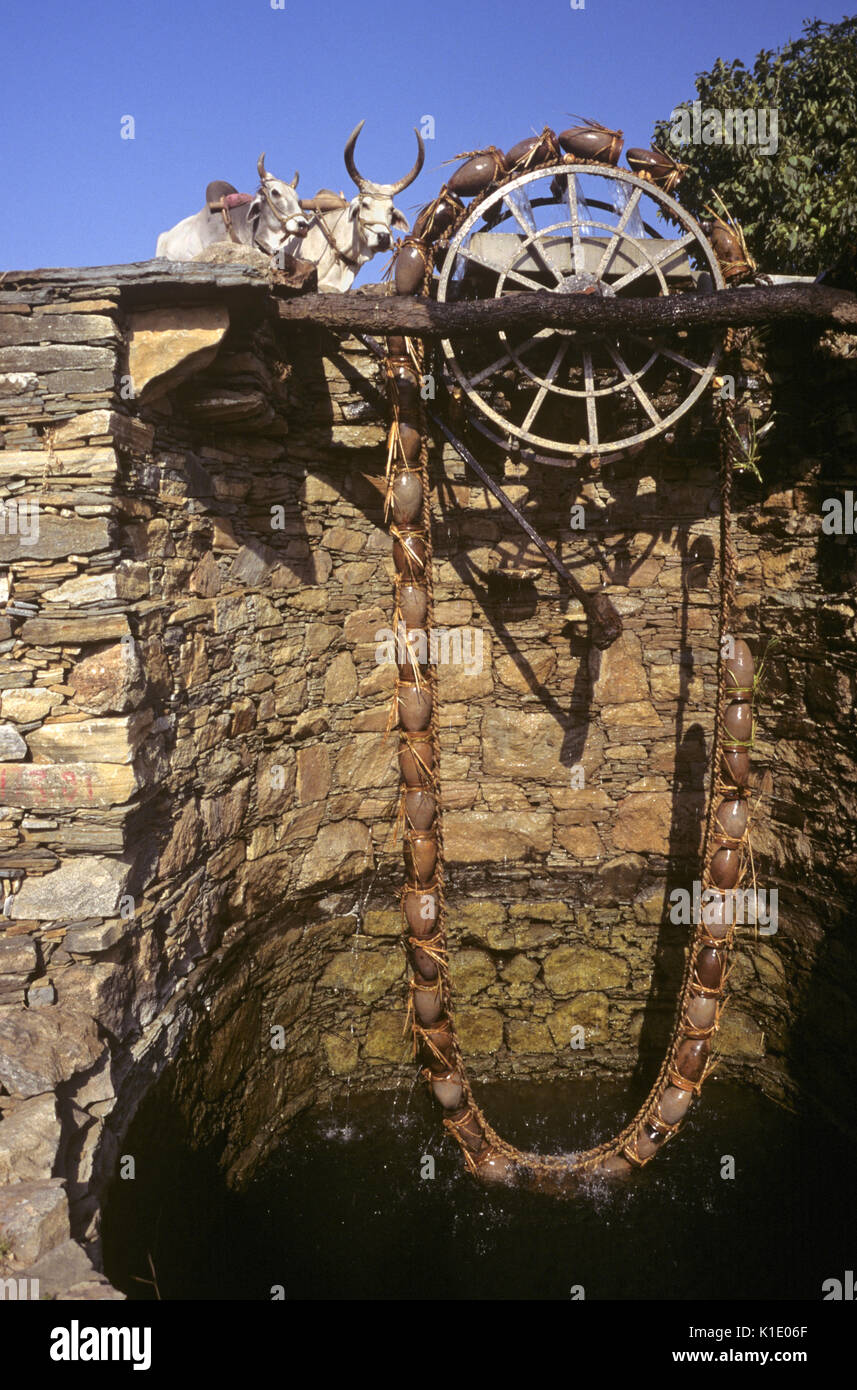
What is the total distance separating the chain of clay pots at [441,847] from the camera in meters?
5.04

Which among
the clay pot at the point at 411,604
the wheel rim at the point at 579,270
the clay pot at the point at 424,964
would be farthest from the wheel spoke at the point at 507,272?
the clay pot at the point at 424,964

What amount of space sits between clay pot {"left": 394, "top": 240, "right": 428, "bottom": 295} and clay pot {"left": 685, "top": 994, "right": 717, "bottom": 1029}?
4.87 metres

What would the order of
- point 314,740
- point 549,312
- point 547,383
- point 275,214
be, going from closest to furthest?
point 549,312
point 547,383
point 314,740
point 275,214

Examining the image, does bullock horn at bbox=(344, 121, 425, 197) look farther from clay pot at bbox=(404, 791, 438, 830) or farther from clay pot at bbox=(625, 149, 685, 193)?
clay pot at bbox=(404, 791, 438, 830)

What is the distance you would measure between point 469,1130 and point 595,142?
635 cm

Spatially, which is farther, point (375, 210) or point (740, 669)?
point (375, 210)

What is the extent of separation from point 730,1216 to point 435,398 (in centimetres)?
595

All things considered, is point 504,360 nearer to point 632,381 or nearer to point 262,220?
point 632,381

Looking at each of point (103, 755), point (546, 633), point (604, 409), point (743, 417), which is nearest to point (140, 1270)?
point (103, 755)

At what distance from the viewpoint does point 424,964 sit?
208 inches

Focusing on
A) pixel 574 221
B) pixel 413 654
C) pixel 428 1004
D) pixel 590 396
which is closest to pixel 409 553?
pixel 413 654

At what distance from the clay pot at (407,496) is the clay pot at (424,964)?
9.12 ft

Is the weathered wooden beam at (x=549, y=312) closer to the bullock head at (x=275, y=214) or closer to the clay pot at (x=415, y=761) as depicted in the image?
the clay pot at (x=415, y=761)

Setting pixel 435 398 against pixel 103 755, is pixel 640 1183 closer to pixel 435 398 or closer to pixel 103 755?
pixel 103 755
